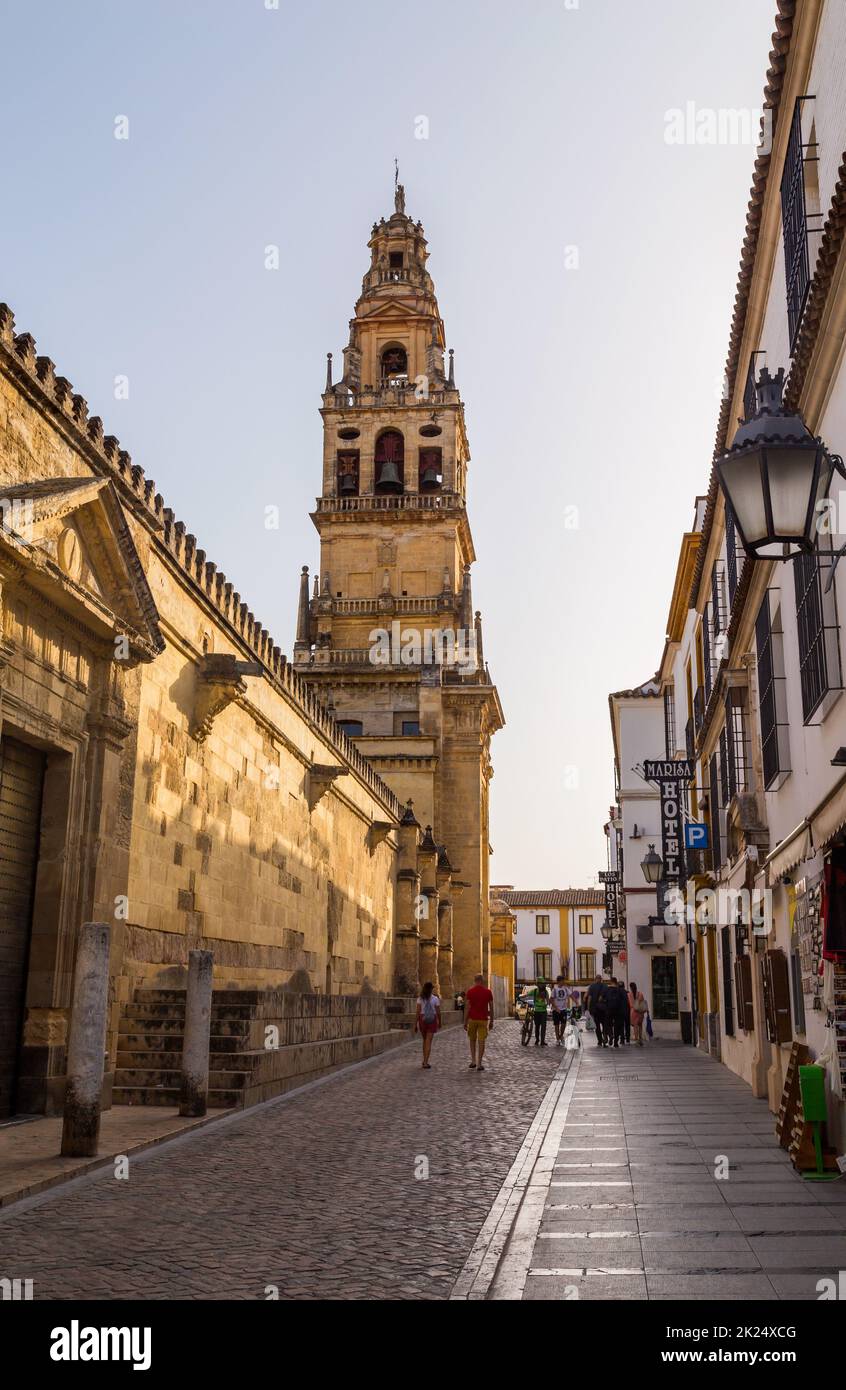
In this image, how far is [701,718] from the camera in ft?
69.4

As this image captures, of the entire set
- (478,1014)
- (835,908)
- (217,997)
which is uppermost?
(835,908)

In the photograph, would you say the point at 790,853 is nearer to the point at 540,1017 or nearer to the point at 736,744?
the point at 736,744

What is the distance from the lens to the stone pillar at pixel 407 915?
33031mm

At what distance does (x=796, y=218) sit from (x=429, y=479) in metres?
42.7

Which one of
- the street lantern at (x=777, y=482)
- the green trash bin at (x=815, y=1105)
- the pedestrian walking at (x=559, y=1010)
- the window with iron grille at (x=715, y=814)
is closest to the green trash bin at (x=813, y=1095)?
the green trash bin at (x=815, y=1105)

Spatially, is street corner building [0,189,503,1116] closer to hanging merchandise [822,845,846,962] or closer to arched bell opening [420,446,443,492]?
hanging merchandise [822,845,846,962]

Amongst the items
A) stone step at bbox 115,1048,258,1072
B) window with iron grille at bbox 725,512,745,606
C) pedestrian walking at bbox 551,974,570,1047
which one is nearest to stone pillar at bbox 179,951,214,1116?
stone step at bbox 115,1048,258,1072

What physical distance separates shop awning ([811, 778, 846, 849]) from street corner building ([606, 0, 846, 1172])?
0.07 ft

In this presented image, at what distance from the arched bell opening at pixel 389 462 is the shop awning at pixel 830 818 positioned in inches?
1737

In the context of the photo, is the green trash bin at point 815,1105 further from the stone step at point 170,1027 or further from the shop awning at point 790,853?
the stone step at point 170,1027

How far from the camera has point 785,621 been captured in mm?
10750

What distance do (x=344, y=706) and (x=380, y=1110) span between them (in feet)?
116

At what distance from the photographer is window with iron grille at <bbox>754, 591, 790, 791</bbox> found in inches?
434

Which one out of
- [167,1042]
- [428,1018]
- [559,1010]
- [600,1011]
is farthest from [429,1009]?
[559,1010]
